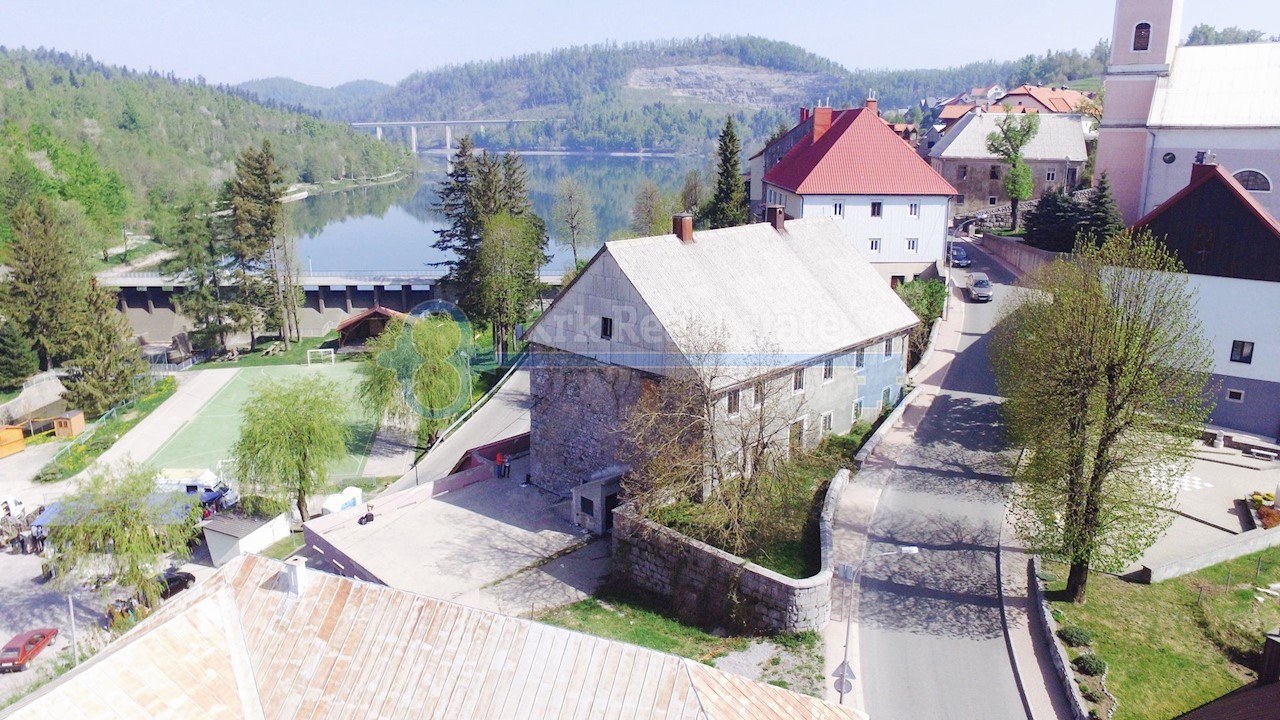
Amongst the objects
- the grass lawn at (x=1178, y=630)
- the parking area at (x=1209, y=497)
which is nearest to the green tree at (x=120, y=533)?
the grass lawn at (x=1178, y=630)

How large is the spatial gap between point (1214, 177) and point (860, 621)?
19.2m

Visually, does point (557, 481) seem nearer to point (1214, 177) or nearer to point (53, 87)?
point (1214, 177)

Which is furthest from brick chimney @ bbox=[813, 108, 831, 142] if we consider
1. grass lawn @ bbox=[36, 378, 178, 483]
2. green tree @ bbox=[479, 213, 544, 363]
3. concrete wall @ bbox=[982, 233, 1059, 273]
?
grass lawn @ bbox=[36, 378, 178, 483]

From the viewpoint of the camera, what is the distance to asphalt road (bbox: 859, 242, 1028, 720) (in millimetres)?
17953

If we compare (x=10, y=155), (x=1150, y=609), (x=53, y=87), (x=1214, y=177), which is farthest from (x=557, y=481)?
(x=53, y=87)

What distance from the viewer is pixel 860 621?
805 inches

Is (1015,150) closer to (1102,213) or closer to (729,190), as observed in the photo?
(1102,213)

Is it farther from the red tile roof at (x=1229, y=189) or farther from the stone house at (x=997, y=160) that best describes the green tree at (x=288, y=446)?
the stone house at (x=997, y=160)

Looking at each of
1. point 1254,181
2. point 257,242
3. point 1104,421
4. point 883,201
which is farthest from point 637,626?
point 257,242

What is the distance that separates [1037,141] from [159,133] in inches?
5348

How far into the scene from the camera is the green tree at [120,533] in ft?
87.4

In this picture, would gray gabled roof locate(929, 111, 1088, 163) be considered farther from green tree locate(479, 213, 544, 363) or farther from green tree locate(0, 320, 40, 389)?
green tree locate(0, 320, 40, 389)

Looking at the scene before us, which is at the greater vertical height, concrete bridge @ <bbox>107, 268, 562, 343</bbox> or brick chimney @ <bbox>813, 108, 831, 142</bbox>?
brick chimney @ <bbox>813, 108, 831, 142</bbox>

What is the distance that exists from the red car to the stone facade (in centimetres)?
1417
